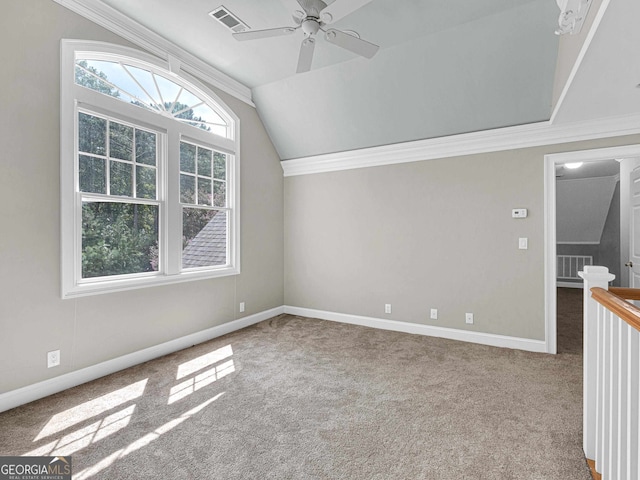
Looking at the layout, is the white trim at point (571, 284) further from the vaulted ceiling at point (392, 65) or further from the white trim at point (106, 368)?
the white trim at point (106, 368)

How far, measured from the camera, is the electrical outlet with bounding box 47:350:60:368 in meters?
2.57

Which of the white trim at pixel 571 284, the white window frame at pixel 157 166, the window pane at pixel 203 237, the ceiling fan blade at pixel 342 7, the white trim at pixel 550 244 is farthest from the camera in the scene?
the white trim at pixel 571 284

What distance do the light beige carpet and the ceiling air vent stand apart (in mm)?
3250

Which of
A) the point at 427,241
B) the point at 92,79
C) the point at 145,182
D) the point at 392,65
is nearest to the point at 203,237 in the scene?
the point at 145,182

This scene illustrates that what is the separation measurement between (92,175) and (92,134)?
37cm

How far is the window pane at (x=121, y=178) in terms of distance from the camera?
3055 mm

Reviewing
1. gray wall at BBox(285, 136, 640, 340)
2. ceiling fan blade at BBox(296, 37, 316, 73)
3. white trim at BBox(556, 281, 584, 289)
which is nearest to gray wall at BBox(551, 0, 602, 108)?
gray wall at BBox(285, 136, 640, 340)

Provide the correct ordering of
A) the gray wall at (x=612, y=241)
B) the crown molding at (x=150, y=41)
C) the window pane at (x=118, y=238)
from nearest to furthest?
the crown molding at (x=150, y=41)
the window pane at (x=118, y=238)
the gray wall at (x=612, y=241)

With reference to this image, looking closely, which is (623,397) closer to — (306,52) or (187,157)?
(306,52)

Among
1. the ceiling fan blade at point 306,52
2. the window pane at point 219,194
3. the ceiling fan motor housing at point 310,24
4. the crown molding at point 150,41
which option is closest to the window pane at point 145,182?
the window pane at point 219,194

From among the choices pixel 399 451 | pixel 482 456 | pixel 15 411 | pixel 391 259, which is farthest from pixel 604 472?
pixel 15 411

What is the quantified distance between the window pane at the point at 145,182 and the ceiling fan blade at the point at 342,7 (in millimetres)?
2310

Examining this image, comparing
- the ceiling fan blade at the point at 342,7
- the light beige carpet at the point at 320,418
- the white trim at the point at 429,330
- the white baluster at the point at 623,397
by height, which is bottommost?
the light beige carpet at the point at 320,418

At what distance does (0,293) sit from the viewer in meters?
2.31
